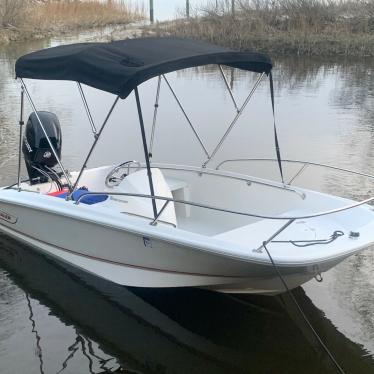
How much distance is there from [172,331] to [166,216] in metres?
0.90

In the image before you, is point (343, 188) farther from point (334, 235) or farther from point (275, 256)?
point (275, 256)

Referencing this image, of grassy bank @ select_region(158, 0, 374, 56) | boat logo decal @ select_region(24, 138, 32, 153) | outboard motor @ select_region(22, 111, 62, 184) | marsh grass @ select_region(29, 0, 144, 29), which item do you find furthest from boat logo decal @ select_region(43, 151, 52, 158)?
marsh grass @ select_region(29, 0, 144, 29)

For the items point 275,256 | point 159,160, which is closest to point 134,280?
point 275,256

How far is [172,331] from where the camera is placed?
4320 mm

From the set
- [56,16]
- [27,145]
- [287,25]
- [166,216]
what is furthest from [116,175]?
[56,16]

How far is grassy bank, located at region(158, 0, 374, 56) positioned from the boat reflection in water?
16.9 meters

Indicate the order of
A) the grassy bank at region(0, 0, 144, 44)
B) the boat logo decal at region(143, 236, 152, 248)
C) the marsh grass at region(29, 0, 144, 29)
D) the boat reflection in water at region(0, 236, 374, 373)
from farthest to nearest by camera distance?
the marsh grass at region(29, 0, 144, 29), the grassy bank at region(0, 0, 144, 44), the boat logo decal at region(143, 236, 152, 248), the boat reflection in water at region(0, 236, 374, 373)

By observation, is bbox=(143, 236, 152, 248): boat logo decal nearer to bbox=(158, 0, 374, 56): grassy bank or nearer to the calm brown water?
the calm brown water

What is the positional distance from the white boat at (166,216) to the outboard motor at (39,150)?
1 cm

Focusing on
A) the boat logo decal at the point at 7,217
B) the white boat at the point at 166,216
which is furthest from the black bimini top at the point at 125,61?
the boat logo decal at the point at 7,217

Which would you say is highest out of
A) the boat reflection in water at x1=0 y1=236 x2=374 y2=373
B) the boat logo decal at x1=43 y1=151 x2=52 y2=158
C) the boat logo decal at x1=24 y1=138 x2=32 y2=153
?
the boat logo decal at x1=24 y1=138 x2=32 y2=153

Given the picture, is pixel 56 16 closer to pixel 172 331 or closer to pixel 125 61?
pixel 125 61

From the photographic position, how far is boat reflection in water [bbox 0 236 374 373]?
12.9ft

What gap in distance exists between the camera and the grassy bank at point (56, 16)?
83.3ft
